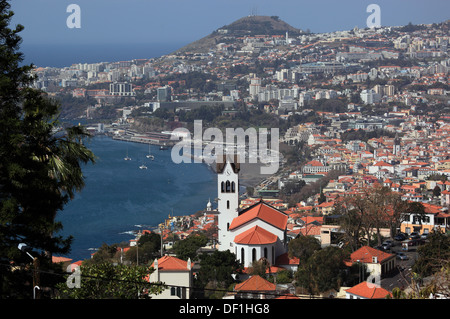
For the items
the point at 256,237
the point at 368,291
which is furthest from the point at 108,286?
the point at 256,237

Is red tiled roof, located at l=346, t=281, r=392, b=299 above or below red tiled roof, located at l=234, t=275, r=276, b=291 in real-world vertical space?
above

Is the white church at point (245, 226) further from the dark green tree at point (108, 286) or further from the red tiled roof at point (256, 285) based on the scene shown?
the dark green tree at point (108, 286)

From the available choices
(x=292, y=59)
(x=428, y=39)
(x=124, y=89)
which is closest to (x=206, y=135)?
(x=124, y=89)

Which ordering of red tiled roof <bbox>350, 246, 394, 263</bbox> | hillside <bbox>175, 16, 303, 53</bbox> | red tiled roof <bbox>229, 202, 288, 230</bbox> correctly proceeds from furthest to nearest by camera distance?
hillside <bbox>175, 16, 303, 53</bbox> → red tiled roof <bbox>229, 202, 288, 230</bbox> → red tiled roof <bbox>350, 246, 394, 263</bbox>

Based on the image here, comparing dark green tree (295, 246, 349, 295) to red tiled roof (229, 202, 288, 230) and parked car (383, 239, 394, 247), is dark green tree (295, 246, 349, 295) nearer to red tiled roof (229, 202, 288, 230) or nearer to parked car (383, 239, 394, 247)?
red tiled roof (229, 202, 288, 230)

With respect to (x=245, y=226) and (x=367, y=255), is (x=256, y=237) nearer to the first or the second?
(x=245, y=226)

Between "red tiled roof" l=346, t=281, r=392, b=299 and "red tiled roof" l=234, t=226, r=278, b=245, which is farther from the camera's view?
"red tiled roof" l=234, t=226, r=278, b=245

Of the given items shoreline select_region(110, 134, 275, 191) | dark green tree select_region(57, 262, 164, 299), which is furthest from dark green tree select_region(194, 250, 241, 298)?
shoreline select_region(110, 134, 275, 191)

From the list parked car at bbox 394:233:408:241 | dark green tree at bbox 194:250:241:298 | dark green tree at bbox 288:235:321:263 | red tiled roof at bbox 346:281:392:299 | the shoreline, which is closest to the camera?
red tiled roof at bbox 346:281:392:299
